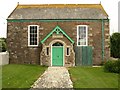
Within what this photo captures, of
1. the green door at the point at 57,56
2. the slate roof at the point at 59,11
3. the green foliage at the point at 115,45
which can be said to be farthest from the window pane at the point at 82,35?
the green foliage at the point at 115,45

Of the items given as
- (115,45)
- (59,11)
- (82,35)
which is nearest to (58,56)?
(82,35)

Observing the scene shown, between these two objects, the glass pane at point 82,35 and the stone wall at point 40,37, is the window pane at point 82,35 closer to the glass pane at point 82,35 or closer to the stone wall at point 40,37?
the glass pane at point 82,35

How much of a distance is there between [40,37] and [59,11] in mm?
4283

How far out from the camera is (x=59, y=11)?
1389 inches

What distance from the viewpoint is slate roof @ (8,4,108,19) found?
112ft

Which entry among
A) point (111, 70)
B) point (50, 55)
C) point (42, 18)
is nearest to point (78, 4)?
point (42, 18)

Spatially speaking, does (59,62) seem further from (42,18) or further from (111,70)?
(111,70)

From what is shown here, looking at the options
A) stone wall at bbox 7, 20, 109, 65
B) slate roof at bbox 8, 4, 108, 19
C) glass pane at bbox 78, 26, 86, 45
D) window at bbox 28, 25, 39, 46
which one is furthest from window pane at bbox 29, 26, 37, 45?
glass pane at bbox 78, 26, 86, 45

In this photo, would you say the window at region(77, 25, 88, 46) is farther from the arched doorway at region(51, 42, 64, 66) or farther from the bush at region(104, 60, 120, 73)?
the bush at region(104, 60, 120, 73)

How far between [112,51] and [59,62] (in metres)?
12.3

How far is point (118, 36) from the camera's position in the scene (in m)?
41.3

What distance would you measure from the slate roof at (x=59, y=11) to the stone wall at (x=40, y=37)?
881 mm

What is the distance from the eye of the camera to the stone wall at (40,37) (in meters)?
33.5

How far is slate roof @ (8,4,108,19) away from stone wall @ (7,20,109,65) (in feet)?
2.89
